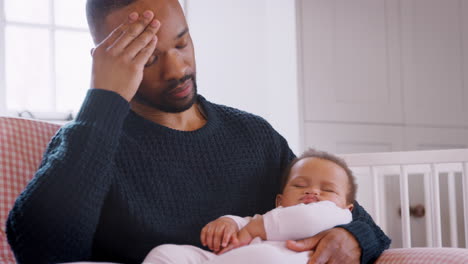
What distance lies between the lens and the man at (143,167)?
1.03 meters

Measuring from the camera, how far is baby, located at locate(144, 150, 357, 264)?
3.35ft

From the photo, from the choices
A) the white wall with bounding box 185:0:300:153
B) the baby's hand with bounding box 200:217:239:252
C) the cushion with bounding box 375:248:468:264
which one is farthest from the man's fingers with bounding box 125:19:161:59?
the white wall with bounding box 185:0:300:153

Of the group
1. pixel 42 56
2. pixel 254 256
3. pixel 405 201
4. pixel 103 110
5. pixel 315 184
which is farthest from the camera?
pixel 42 56

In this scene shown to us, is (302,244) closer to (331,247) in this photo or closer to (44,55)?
(331,247)

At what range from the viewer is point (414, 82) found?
9.71 feet

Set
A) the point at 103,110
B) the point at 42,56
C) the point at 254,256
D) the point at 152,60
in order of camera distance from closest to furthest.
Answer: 1. the point at 254,256
2. the point at 103,110
3. the point at 152,60
4. the point at 42,56

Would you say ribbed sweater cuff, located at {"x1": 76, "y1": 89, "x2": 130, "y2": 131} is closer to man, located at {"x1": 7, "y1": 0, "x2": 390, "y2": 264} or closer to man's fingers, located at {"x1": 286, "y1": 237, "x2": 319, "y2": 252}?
man, located at {"x1": 7, "y1": 0, "x2": 390, "y2": 264}

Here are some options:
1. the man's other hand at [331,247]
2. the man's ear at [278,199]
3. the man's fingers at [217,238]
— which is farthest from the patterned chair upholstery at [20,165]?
A: the man's fingers at [217,238]

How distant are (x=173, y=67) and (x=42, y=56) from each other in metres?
1.41

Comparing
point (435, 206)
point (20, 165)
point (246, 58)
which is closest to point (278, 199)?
point (20, 165)

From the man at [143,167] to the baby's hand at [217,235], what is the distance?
0.31ft

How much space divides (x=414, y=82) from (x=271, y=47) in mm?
813

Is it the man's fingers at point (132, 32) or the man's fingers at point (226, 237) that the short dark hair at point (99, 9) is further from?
the man's fingers at point (226, 237)

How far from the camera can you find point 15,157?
1325mm
